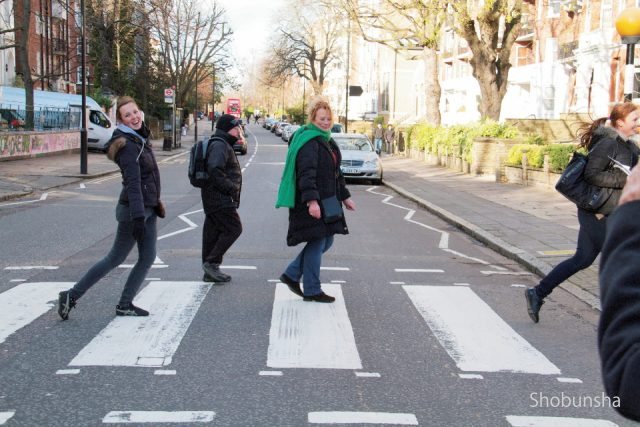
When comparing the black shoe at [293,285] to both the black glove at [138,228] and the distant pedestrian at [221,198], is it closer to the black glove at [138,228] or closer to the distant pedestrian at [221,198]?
the distant pedestrian at [221,198]

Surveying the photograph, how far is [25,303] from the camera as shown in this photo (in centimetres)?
655

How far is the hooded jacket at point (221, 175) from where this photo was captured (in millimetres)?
7488

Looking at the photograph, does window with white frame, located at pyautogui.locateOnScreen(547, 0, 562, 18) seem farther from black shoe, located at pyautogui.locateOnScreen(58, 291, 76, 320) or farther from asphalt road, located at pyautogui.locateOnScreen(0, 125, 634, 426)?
black shoe, located at pyautogui.locateOnScreen(58, 291, 76, 320)

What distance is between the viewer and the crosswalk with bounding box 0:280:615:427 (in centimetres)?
402

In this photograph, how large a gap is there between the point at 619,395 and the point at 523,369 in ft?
12.4

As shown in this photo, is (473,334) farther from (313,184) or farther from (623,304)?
(623,304)

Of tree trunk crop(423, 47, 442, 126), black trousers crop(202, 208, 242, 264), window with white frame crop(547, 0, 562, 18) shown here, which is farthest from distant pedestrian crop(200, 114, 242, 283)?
window with white frame crop(547, 0, 562, 18)

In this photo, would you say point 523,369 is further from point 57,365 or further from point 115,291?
point 115,291

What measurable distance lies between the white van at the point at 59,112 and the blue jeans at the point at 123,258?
2683 centimetres

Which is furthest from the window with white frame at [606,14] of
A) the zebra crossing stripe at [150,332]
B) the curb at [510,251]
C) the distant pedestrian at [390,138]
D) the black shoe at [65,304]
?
the black shoe at [65,304]

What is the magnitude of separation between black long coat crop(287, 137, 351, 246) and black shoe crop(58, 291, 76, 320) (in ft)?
6.43

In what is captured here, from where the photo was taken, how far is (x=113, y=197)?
1719 cm

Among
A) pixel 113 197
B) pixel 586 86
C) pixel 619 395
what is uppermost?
pixel 586 86

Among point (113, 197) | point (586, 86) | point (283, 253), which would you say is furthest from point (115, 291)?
point (586, 86)
